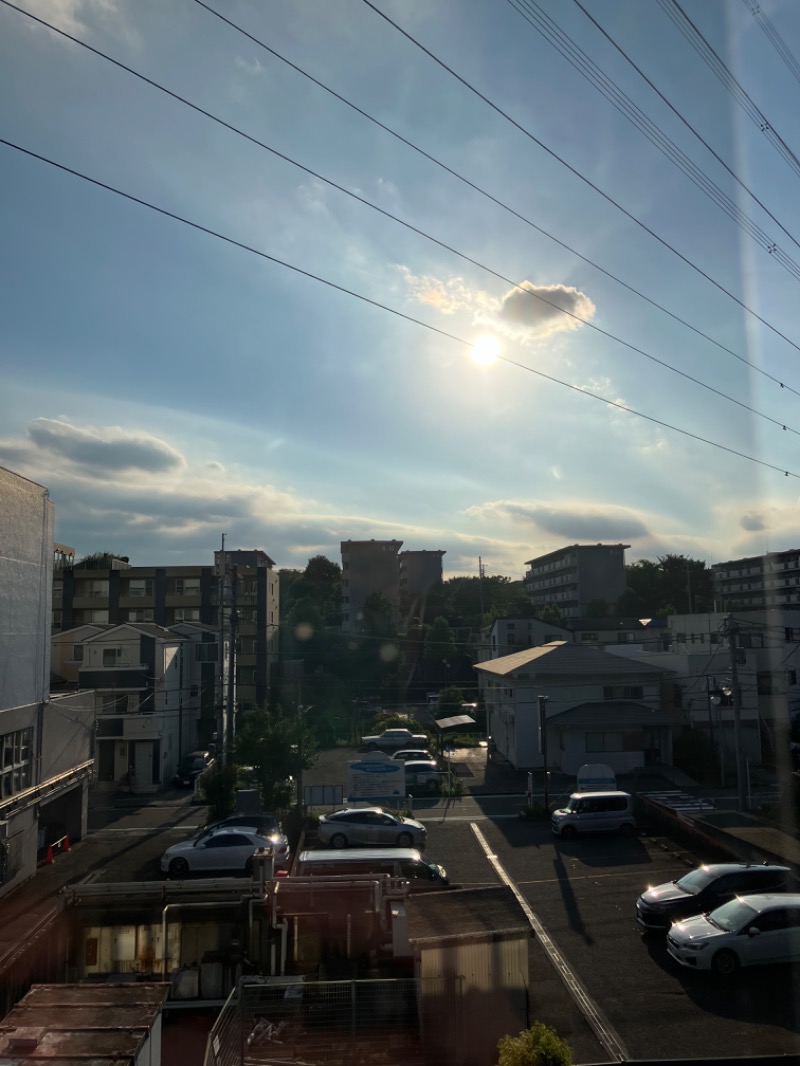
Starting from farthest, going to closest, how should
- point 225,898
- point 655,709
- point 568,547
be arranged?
point 568,547, point 655,709, point 225,898

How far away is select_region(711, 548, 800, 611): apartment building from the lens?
260 feet

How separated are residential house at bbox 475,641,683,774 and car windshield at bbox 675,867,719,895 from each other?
17.4m

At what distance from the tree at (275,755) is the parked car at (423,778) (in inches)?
242

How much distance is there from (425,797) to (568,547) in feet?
190

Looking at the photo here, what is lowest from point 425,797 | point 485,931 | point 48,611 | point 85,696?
point 425,797

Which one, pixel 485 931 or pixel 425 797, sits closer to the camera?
pixel 485 931

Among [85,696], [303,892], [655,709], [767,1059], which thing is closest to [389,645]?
[655,709]

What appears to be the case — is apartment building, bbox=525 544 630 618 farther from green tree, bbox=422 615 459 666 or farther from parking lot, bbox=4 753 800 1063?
parking lot, bbox=4 753 800 1063

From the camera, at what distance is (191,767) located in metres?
33.8

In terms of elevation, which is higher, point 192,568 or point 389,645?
point 192,568

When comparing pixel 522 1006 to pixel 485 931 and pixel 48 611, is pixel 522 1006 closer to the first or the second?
pixel 485 931

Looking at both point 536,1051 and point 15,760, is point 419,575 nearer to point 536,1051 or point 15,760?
point 15,760

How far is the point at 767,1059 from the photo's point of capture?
878 centimetres

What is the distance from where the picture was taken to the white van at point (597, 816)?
2175cm
